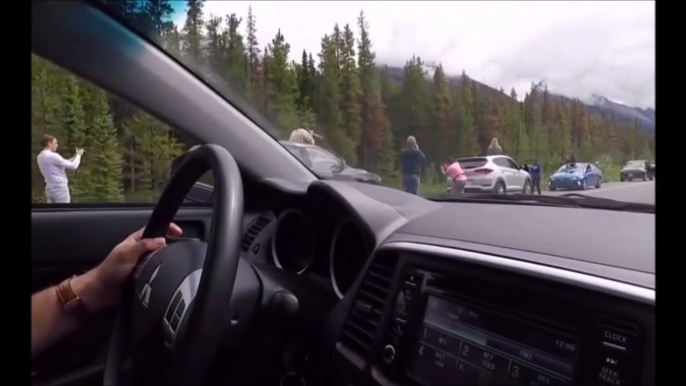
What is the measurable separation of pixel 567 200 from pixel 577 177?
4.0 inches

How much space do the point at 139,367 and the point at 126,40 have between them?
983 mm

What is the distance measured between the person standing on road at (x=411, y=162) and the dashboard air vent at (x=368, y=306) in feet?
1.60

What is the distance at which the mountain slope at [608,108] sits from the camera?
104cm

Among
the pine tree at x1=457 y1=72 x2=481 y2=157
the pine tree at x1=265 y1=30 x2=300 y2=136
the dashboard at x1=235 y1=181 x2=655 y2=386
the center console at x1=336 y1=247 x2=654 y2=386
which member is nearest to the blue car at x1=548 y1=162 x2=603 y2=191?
the dashboard at x1=235 y1=181 x2=655 y2=386

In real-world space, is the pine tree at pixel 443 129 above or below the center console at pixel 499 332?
above

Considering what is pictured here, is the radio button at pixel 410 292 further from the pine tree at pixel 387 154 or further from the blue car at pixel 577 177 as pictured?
the pine tree at pixel 387 154

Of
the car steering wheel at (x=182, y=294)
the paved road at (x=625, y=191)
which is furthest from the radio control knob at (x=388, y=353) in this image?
the paved road at (x=625, y=191)

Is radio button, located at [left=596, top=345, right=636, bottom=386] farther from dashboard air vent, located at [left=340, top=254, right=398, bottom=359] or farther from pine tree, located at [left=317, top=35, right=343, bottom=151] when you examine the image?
pine tree, located at [left=317, top=35, right=343, bottom=151]

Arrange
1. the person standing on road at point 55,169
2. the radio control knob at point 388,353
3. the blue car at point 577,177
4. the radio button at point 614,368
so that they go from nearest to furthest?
the radio button at point 614,368 < the radio control knob at point 388,353 < the blue car at point 577,177 < the person standing on road at point 55,169

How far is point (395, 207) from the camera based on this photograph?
6.20 ft

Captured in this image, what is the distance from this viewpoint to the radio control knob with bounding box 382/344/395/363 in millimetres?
1493

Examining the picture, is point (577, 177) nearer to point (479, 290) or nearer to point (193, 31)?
point (479, 290)

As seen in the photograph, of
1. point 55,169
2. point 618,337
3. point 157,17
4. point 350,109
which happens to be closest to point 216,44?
point 157,17
